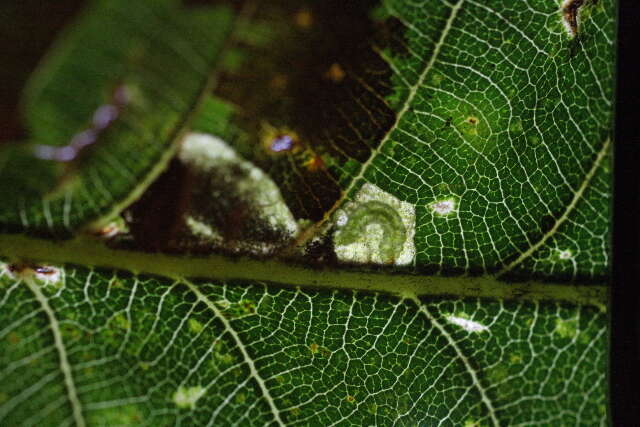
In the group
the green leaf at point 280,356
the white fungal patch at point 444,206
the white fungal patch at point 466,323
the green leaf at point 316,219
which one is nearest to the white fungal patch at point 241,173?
the green leaf at point 316,219

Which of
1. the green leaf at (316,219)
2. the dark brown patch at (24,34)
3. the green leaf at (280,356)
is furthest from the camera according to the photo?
the green leaf at (280,356)

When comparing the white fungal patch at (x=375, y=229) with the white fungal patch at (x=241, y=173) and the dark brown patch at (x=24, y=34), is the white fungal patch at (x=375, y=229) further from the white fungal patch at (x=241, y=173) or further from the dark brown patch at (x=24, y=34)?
the dark brown patch at (x=24, y=34)

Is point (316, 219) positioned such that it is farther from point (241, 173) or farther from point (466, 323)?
point (466, 323)

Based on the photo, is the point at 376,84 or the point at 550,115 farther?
the point at 550,115

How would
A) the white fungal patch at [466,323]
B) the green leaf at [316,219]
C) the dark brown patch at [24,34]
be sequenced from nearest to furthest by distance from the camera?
1. the dark brown patch at [24,34]
2. the green leaf at [316,219]
3. the white fungal patch at [466,323]

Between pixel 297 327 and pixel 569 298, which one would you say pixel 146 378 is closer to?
pixel 297 327

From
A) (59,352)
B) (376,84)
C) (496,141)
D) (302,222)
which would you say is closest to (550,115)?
(496,141)

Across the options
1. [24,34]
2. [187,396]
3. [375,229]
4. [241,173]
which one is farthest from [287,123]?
[187,396]
